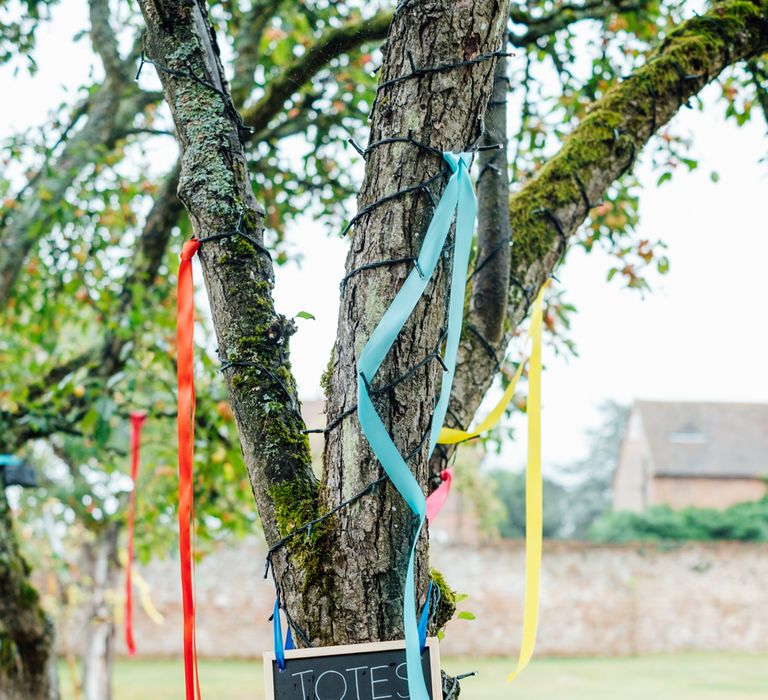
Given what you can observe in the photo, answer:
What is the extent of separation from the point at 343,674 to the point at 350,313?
621mm

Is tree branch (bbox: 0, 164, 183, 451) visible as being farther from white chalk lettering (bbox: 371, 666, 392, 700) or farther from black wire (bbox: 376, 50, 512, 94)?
white chalk lettering (bbox: 371, 666, 392, 700)

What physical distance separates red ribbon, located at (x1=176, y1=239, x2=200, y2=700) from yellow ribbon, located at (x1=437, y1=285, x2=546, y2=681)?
557 millimetres

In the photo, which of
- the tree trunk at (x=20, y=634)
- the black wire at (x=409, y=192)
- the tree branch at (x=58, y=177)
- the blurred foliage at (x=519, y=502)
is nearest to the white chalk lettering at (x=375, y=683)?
the black wire at (x=409, y=192)

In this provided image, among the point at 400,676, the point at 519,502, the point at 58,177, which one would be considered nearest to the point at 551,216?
the point at 400,676

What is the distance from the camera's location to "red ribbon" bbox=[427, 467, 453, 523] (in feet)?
6.21

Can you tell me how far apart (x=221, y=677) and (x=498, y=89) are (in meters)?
12.6

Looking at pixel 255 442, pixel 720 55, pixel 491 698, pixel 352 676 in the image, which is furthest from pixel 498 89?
pixel 491 698

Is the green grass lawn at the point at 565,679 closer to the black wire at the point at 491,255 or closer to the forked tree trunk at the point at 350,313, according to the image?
the black wire at the point at 491,255

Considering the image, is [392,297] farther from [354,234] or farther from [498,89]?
[498,89]

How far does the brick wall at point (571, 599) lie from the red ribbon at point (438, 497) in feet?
44.2

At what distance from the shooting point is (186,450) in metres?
1.73

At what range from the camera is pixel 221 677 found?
13.2m

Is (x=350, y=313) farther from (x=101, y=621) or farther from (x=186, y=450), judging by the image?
(x=101, y=621)

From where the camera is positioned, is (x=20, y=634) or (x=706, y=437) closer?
(x=20, y=634)
